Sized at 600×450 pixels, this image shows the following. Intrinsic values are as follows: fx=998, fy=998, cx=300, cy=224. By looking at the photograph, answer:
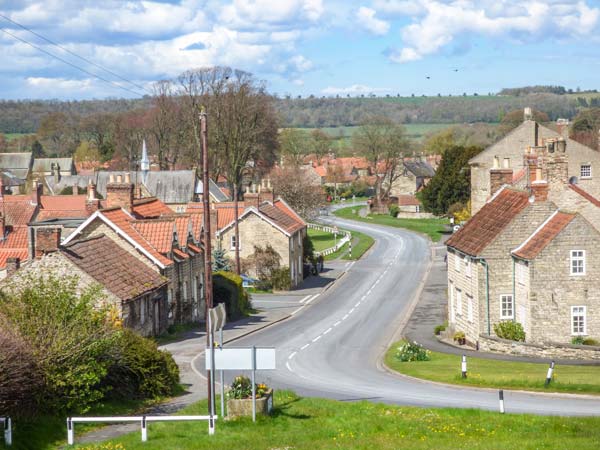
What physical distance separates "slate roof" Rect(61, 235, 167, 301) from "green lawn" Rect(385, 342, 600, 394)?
10245 millimetres

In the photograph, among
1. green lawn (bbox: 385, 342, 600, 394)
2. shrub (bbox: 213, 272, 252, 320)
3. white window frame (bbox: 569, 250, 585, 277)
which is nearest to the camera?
green lawn (bbox: 385, 342, 600, 394)

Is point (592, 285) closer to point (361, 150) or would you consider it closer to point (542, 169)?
point (542, 169)

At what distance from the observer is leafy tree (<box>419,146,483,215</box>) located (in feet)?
361

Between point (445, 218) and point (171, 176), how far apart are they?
127 feet

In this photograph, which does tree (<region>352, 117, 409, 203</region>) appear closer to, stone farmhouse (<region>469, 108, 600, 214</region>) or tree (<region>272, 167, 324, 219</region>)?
tree (<region>272, 167, 324, 219</region>)

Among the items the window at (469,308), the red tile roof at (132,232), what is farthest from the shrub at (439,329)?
the red tile roof at (132,232)

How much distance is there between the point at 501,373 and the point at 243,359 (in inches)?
561

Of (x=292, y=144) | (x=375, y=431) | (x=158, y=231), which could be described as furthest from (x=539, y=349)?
(x=292, y=144)

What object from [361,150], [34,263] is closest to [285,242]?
[34,263]

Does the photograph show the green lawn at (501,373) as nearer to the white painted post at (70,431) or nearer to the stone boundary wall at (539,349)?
the stone boundary wall at (539,349)

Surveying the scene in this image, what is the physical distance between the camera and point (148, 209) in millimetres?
52062

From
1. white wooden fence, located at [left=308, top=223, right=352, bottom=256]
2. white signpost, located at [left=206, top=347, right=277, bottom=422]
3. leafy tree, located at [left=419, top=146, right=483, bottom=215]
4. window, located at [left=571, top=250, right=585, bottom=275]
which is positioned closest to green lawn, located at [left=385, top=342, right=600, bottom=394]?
window, located at [left=571, top=250, right=585, bottom=275]

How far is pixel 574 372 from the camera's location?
3400 cm

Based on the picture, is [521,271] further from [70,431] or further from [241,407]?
[70,431]
